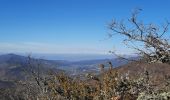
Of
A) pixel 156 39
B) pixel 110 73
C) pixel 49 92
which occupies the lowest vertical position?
pixel 49 92

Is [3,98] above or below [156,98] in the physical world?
below

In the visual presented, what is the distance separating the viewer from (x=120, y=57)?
15.9m

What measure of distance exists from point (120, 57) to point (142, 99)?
276cm

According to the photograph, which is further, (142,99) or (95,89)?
(95,89)

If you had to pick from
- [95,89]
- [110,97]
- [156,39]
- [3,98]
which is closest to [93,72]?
[95,89]

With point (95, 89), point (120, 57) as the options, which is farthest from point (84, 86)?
point (120, 57)

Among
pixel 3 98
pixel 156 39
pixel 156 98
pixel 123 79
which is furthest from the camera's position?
pixel 3 98

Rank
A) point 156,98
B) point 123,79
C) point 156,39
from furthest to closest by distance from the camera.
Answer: point 123,79
point 156,39
point 156,98

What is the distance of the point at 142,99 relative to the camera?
44.8 feet

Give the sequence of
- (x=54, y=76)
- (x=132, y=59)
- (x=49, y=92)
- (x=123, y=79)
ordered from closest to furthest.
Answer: (x=132, y=59)
(x=123, y=79)
(x=54, y=76)
(x=49, y=92)

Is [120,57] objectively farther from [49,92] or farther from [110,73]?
[49,92]

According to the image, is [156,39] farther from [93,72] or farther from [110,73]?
[93,72]

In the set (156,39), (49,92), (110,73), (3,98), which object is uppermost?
(156,39)

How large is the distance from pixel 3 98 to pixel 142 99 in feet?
281
